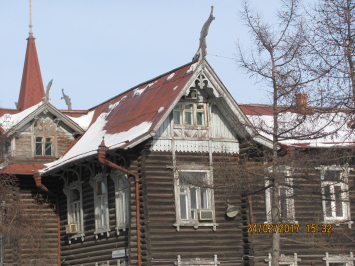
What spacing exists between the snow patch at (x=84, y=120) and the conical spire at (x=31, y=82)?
3.94 metres

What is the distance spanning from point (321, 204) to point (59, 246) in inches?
394

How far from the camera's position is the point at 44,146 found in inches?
995

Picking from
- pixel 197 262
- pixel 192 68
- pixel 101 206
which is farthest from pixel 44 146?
pixel 197 262

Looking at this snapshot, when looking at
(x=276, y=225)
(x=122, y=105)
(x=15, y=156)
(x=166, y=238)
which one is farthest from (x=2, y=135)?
(x=276, y=225)

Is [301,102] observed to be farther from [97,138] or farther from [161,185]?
[97,138]

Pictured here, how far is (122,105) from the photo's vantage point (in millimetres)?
24469

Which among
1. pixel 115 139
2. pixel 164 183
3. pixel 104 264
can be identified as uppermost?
pixel 115 139

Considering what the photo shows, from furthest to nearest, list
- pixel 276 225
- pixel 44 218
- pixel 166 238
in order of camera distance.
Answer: pixel 44 218 → pixel 166 238 → pixel 276 225

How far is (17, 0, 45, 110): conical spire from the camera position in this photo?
30125 millimetres

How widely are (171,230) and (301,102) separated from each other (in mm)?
6022

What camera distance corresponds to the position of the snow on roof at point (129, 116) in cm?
1998

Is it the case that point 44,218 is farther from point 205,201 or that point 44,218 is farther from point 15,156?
point 205,201
